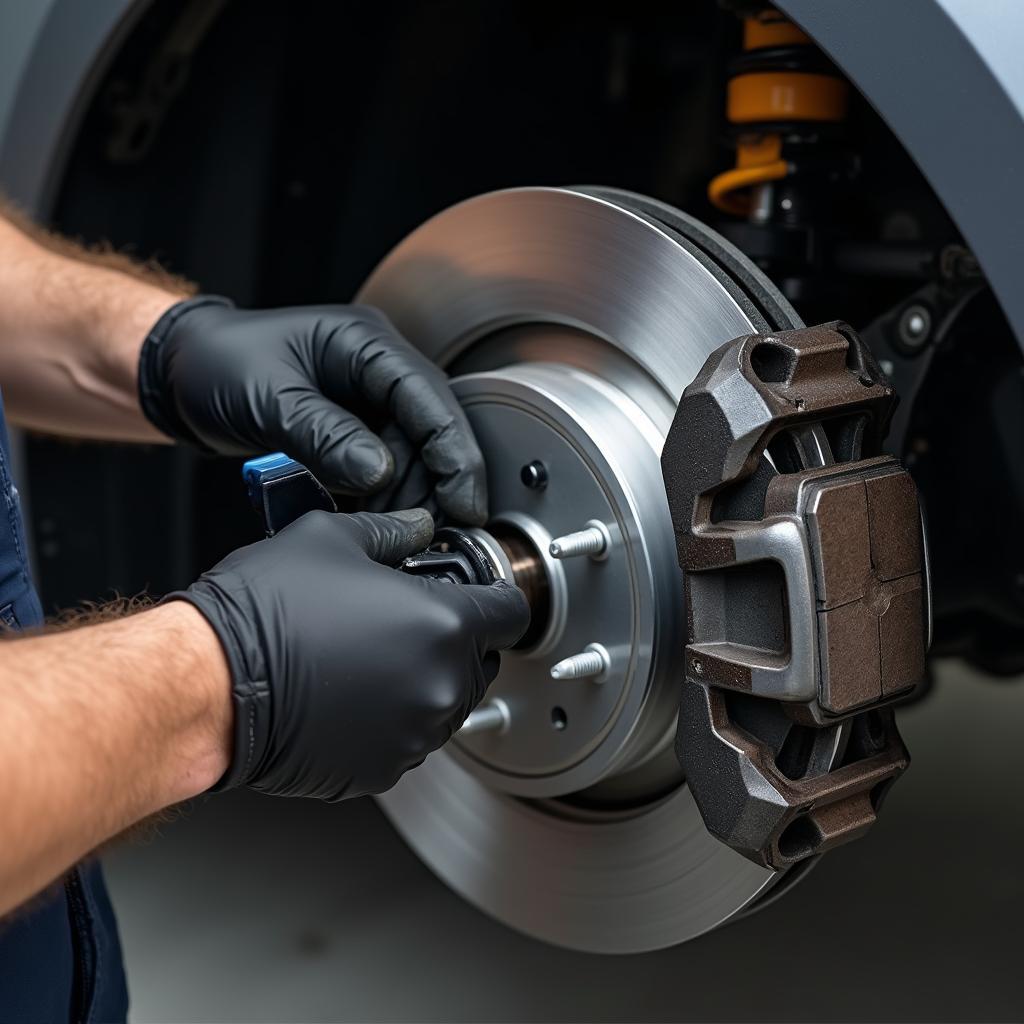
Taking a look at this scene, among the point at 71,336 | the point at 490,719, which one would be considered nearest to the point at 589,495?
the point at 490,719

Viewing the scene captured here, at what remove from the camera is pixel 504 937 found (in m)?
1.25

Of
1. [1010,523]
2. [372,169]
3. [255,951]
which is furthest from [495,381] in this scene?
[255,951]

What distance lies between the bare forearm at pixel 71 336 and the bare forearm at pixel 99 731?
1.57 ft

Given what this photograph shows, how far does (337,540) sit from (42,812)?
25cm

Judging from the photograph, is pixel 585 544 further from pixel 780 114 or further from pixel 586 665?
pixel 780 114

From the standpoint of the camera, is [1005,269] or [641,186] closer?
[1005,269]

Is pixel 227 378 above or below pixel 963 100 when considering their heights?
below

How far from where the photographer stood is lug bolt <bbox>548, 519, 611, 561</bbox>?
79 centimetres

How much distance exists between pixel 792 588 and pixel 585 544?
0.61 ft

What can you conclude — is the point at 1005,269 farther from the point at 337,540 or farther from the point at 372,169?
the point at 372,169

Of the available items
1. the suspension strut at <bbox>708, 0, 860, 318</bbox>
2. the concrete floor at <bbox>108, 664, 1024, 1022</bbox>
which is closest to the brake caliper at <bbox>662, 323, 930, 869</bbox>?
the suspension strut at <bbox>708, 0, 860, 318</bbox>

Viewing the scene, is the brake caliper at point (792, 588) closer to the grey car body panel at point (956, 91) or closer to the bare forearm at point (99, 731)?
the grey car body panel at point (956, 91)

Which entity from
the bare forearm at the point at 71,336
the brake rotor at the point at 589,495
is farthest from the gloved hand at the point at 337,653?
the bare forearm at the point at 71,336

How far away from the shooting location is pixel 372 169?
1175 mm
